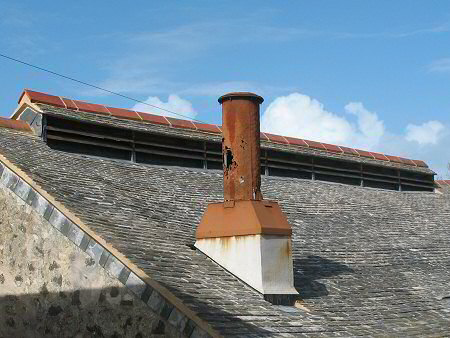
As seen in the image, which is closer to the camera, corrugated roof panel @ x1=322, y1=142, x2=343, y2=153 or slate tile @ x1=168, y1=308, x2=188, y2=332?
slate tile @ x1=168, y1=308, x2=188, y2=332

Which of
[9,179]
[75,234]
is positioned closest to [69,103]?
[9,179]

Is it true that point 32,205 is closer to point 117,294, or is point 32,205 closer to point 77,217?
point 77,217

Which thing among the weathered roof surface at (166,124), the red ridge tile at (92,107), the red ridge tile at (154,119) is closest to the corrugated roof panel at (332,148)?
the weathered roof surface at (166,124)

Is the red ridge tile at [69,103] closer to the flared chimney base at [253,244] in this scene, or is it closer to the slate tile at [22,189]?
the slate tile at [22,189]

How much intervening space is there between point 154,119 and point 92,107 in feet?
5.02

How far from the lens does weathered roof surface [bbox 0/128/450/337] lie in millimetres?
8883

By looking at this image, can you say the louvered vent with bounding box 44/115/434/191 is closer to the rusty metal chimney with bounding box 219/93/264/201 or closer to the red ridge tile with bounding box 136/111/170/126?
the red ridge tile with bounding box 136/111/170/126

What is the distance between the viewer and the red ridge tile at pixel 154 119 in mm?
15328

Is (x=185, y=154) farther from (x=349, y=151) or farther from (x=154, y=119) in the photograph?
(x=349, y=151)

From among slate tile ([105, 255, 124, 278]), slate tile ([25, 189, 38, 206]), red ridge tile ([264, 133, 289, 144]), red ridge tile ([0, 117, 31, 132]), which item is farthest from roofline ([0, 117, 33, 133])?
red ridge tile ([264, 133, 289, 144])

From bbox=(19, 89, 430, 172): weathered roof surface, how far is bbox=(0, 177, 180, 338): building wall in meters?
3.84

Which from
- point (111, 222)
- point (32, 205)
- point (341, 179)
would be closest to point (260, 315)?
point (111, 222)

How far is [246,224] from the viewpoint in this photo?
9.79 meters

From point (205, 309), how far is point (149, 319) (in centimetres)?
64
